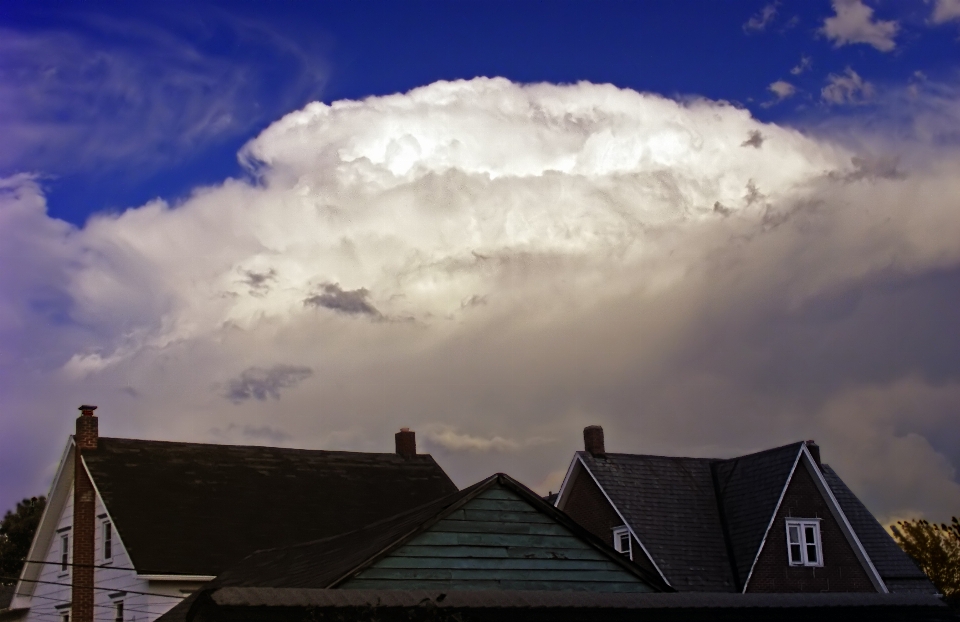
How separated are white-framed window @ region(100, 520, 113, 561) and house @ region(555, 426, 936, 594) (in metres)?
16.7

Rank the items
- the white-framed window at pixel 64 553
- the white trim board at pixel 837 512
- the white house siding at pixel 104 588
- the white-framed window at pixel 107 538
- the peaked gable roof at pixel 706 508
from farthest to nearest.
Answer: the white trim board at pixel 837 512 → the peaked gable roof at pixel 706 508 → the white-framed window at pixel 64 553 → the white-framed window at pixel 107 538 → the white house siding at pixel 104 588

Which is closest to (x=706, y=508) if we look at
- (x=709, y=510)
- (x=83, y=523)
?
(x=709, y=510)

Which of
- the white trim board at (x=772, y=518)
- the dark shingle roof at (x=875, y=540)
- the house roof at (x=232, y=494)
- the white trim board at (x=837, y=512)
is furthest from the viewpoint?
the dark shingle roof at (x=875, y=540)

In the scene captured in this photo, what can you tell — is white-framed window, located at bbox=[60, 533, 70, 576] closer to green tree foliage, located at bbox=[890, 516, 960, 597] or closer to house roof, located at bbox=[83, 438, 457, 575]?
house roof, located at bbox=[83, 438, 457, 575]

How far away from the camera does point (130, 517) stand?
32438 millimetres

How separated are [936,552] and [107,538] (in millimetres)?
43144

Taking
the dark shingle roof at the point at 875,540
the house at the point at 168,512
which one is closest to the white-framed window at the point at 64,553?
the house at the point at 168,512

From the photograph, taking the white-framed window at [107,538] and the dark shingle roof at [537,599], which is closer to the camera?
the dark shingle roof at [537,599]

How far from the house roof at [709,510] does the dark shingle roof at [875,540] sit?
0.04 m

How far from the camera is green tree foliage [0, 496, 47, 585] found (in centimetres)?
6266

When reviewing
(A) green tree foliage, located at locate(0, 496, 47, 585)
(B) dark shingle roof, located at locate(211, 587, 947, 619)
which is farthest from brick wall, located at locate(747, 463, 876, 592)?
(A) green tree foliage, located at locate(0, 496, 47, 585)

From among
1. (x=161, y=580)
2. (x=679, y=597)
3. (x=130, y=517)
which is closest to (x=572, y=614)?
(x=679, y=597)

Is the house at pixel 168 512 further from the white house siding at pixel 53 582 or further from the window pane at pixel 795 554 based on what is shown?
the window pane at pixel 795 554

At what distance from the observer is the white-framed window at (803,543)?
3797 centimetres
